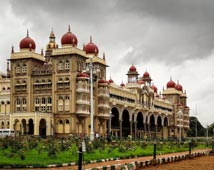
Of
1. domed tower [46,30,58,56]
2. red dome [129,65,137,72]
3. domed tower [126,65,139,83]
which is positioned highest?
domed tower [46,30,58,56]

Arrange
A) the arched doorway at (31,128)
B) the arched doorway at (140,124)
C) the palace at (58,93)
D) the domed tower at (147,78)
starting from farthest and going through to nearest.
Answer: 1. the domed tower at (147,78)
2. the arched doorway at (140,124)
3. the arched doorway at (31,128)
4. the palace at (58,93)

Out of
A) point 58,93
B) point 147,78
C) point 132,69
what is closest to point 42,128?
point 58,93

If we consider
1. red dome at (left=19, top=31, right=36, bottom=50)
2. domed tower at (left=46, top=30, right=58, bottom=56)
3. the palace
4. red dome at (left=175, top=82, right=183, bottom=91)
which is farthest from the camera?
red dome at (left=175, top=82, right=183, bottom=91)

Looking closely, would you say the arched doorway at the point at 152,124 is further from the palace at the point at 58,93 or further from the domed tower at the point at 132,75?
the palace at the point at 58,93

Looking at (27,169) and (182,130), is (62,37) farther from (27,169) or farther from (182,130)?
(182,130)

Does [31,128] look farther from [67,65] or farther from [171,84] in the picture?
[171,84]

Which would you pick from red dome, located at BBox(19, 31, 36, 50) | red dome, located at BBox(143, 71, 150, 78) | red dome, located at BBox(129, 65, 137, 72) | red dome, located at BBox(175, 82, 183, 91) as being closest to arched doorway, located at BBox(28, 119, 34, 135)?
red dome, located at BBox(19, 31, 36, 50)

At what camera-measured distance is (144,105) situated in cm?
9281

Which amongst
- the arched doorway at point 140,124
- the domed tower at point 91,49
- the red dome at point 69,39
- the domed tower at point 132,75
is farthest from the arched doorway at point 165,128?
the red dome at point 69,39

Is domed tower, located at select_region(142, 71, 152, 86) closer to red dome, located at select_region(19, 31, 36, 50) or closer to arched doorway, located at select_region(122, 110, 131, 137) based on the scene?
arched doorway, located at select_region(122, 110, 131, 137)

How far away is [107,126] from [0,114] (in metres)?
18.8

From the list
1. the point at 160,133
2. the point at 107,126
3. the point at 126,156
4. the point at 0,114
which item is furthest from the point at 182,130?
the point at 126,156

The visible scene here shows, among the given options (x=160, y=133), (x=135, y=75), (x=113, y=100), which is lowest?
(x=160, y=133)

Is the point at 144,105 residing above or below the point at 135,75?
below
